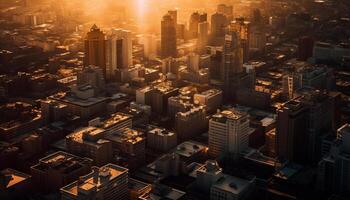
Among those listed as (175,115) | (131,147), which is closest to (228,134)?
(131,147)

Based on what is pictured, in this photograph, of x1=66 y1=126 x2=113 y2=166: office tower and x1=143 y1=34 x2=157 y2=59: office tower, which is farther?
x1=143 y1=34 x2=157 y2=59: office tower

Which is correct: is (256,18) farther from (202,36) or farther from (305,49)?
(305,49)

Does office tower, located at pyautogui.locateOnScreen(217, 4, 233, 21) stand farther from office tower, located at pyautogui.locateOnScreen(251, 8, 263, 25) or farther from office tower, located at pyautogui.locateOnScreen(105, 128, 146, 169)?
office tower, located at pyautogui.locateOnScreen(105, 128, 146, 169)

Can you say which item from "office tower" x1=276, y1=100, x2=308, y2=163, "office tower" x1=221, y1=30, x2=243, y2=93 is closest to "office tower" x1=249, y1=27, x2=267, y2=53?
"office tower" x1=221, y1=30, x2=243, y2=93

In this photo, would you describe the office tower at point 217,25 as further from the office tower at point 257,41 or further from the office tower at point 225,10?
the office tower at point 225,10

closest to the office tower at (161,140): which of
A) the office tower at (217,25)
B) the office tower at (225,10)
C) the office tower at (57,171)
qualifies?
the office tower at (57,171)
